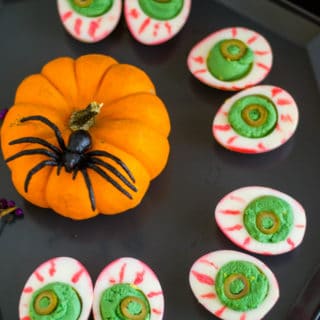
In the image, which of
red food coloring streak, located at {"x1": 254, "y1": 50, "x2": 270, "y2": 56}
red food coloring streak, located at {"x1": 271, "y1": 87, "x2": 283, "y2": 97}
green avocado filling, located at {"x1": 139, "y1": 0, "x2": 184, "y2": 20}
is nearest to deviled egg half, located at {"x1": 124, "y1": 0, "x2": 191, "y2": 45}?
green avocado filling, located at {"x1": 139, "y1": 0, "x2": 184, "y2": 20}

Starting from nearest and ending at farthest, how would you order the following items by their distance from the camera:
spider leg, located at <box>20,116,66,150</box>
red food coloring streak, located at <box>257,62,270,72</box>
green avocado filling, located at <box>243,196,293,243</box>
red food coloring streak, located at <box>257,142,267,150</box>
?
spider leg, located at <box>20,116,66,150</box>
green avocado filling, located at <box>243,196,293,243</box>
red food coloring streak, located at <box>257,142,267,150</box>
red food coloring streak, located at <box>257,62,270,72</box>

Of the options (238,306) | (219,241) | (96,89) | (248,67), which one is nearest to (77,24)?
(96,89)

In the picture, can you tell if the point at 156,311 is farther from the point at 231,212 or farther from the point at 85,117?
the point at 85,117

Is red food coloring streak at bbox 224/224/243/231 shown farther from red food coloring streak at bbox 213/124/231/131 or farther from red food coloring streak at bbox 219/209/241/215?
red food coloring streak at bbox 213/124/231/131

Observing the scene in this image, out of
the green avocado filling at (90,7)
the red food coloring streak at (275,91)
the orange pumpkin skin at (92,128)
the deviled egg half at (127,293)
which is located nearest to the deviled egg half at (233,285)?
the deviled egg half at (127,293)

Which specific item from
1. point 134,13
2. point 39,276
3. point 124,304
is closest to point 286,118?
point 134,13

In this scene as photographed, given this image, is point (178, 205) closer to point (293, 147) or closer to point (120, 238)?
point (120, 238)
